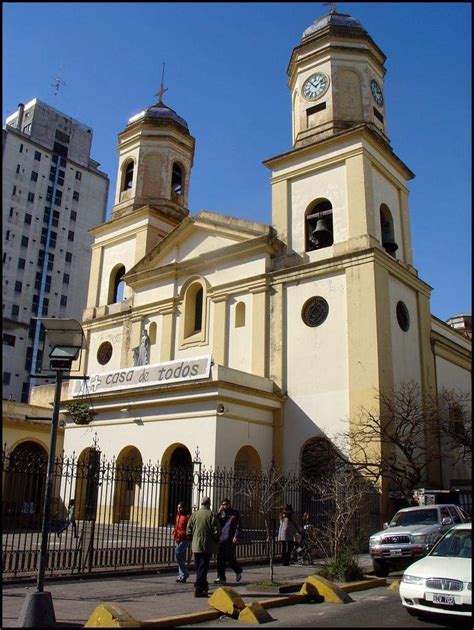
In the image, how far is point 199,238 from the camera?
27.9m

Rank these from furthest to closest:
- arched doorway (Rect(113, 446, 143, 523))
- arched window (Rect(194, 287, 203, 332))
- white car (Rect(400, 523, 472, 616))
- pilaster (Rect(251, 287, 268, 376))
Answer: arched window (Rect(194, 287, 203, 332))
pilaster (Rect(251, 287, 268, 376))
arched doorway (Rect(113, 446, 143, 523))
white car (Rect(400, 523, 472, 616))

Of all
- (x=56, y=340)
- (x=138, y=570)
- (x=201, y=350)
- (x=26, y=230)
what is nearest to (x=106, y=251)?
(x=201, y=350)

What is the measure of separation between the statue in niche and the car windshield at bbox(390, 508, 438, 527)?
14861 millimetres

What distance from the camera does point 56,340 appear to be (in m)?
9.09

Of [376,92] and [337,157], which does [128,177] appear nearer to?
[337,157]

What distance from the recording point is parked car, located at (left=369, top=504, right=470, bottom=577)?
13180 millimetres

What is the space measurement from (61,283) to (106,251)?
3497 cm

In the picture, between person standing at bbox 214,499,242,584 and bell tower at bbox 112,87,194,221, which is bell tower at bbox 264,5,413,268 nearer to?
bell tower at bbox 112,87,194,221

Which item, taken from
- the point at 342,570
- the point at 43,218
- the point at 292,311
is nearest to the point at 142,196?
the point at 292,311

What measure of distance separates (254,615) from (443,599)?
261cm

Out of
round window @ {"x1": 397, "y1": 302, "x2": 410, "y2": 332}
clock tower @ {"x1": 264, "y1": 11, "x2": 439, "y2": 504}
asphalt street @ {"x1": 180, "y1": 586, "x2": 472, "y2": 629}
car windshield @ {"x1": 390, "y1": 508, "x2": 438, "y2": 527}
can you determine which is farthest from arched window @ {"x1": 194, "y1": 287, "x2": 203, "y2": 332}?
asphalt street @ {"x1": 180, "y1": 586, "x2": 472, "y2": 629}

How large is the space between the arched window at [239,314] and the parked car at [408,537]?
12130 mm

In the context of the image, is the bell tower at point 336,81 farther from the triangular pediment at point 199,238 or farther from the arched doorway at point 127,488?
the arched doorway at point 127,488

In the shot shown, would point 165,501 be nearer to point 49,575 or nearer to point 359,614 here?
point 49,575
